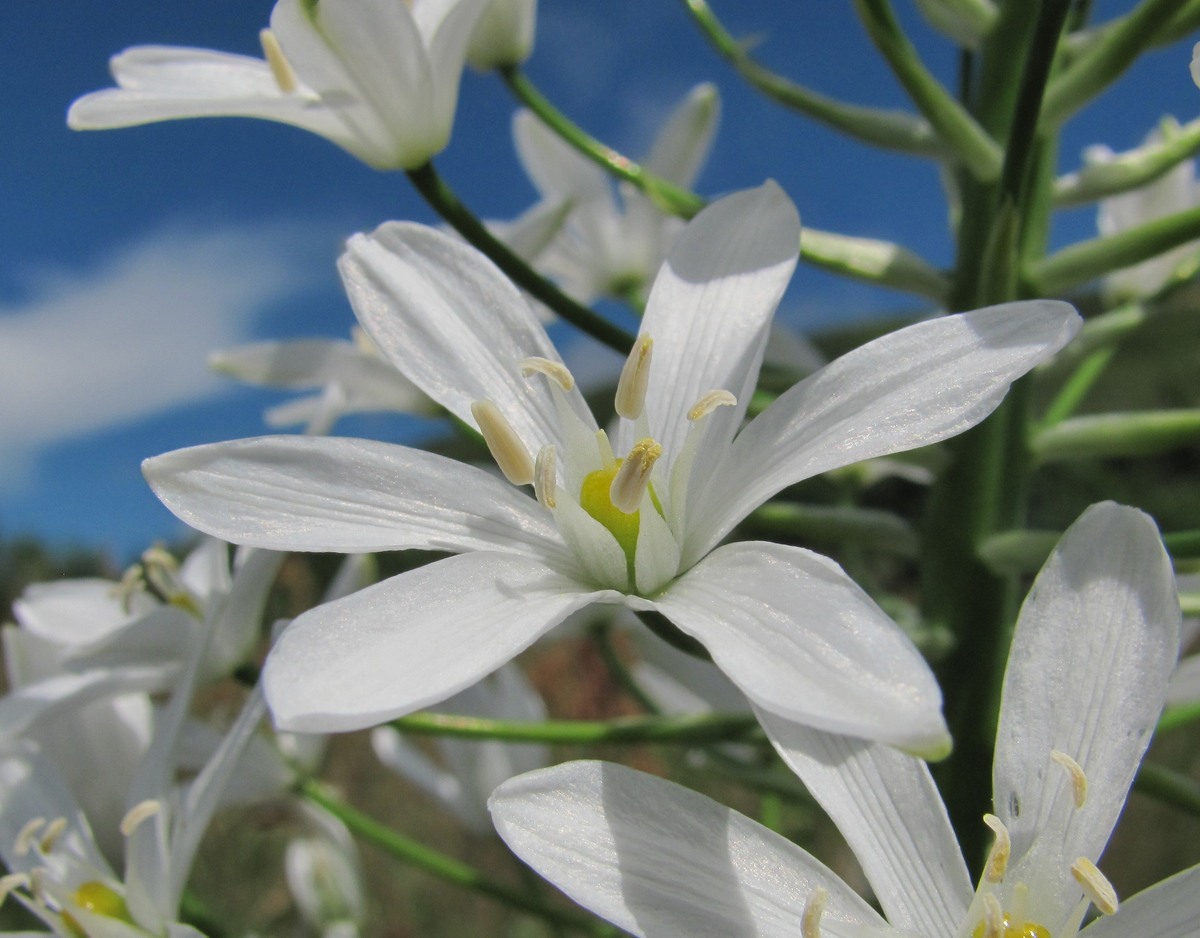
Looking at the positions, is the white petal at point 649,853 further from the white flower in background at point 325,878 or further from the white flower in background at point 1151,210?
the white flower in background at point 325,878

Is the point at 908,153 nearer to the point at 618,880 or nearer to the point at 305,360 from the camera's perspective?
the point at 305,360

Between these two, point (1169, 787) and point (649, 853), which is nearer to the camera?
point (649, 853)

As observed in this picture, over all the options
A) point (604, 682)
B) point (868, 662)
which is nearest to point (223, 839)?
point (604, 682)

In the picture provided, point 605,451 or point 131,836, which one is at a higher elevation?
point 605,451

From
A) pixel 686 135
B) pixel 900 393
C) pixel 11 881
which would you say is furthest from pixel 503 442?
pixel 686 135

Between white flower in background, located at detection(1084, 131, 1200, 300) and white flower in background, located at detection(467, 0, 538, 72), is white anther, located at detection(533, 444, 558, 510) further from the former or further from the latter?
white flower in background, located at detection(1084, 131, 1200, 300)

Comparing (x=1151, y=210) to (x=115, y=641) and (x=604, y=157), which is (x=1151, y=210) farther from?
(x=115, y=641)
